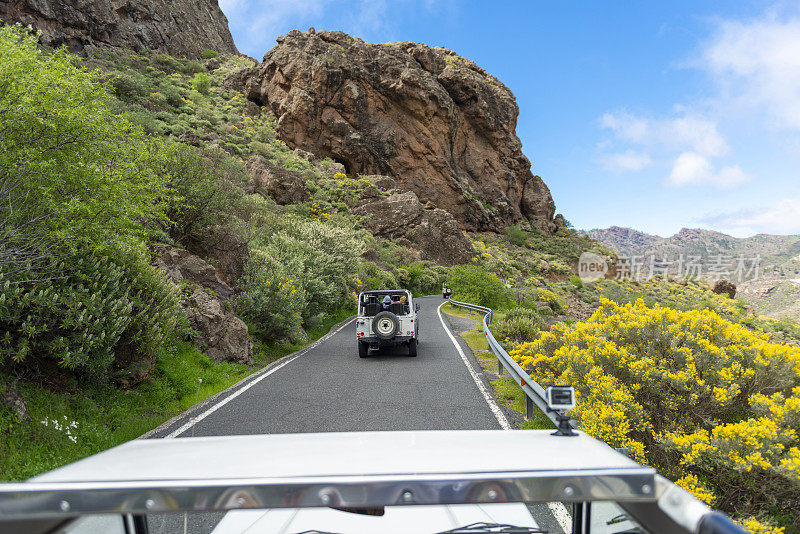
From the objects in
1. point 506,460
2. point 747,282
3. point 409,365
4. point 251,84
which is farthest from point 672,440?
point 747,282

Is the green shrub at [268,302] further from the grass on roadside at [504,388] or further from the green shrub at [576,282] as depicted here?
the green shrub at [576,282]

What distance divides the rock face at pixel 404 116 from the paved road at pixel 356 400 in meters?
50.3

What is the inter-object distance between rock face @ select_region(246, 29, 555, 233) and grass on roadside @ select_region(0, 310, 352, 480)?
5141 centimetres

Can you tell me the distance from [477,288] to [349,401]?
23.7 meters

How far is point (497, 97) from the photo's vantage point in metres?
76.6

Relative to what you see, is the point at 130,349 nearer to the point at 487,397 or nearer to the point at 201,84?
the point at 487,397

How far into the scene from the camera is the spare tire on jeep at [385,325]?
1097cm

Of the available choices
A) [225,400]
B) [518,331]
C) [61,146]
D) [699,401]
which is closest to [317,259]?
[518,331]

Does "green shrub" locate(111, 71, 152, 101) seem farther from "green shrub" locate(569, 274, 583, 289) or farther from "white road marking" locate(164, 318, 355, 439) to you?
"green shrub" locate(569, 274, 583, 289)

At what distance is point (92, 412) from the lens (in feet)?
18.8

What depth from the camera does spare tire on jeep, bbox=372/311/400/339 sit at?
36.0 feet

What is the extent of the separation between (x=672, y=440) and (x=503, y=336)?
877 centimetres

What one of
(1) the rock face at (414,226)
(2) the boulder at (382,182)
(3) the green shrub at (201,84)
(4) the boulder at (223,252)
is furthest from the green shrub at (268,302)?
(3) the green shrub at (201,84)

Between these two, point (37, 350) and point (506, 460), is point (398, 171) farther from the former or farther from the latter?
point (506, 460)
